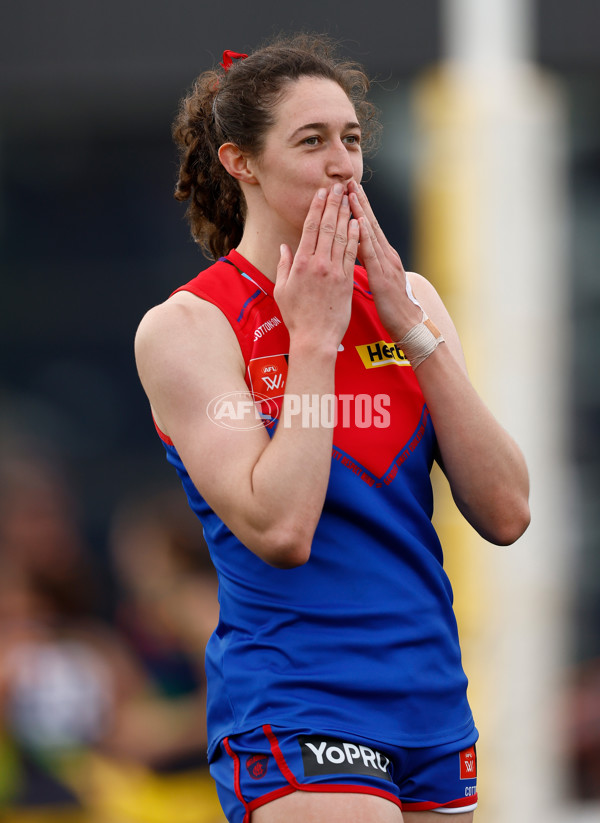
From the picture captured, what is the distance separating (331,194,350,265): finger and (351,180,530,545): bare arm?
0.10 feet

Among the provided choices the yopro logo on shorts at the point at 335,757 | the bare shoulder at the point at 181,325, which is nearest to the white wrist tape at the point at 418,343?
the bare shoulder at the point at 181,325

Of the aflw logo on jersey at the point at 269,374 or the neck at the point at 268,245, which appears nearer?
the aflw logo on jersey at the point at 269,374

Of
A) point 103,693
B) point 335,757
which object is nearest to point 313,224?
point 335,757

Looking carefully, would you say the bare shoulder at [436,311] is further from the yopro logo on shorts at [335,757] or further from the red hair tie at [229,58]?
the yopro logo on shorts at [335,757]

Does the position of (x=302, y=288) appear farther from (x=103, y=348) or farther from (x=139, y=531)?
(x=103, y=348)

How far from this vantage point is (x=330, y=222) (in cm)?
245

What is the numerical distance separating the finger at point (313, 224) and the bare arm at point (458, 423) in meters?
0.07

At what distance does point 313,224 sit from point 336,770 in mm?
1075

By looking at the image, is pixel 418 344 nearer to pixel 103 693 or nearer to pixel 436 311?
pixel 436 311

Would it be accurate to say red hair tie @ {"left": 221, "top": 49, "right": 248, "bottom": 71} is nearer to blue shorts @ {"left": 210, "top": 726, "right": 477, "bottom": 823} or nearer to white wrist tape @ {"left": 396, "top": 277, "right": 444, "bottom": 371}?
white wrist tape @ {"left": 396, "top": 277, "right": 444, "bottom": 371}

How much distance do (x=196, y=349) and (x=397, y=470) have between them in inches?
18.8

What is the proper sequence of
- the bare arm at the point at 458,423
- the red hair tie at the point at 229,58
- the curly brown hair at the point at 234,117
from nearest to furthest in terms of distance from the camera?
the bare arm at the point at 458,423 → the curly brown hair at the point at 234,117 → the red hair tie at the point at 229,58

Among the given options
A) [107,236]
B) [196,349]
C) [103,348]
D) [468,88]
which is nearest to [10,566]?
[103,348]

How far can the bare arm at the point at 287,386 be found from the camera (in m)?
2.25
